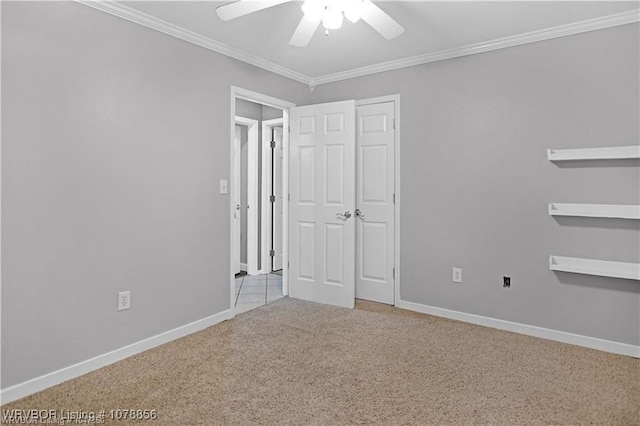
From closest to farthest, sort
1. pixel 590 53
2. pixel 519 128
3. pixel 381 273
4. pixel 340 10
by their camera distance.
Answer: pixel 340 10, pixel 590 53, pixel 519 128, pixel 381 273

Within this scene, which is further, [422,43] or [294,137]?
[294,137]

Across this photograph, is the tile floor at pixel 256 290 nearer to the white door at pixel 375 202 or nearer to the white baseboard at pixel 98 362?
the white baseboard at pixel 98 362

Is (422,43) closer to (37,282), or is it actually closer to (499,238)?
(499,238)

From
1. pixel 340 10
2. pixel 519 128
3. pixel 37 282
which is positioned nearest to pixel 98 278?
pixel 37 282

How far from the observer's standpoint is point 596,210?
9.57 feet

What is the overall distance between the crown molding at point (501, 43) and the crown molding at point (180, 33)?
0.70 metres

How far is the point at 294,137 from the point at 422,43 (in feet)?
5.19

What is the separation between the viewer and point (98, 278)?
2678 millimetres

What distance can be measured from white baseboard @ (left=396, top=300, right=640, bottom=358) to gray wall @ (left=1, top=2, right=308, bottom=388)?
1864 millimetres

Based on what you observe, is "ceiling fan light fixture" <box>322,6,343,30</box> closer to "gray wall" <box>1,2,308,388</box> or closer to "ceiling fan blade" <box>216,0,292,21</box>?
"ceiling fan blade" <box>216,0,292,21</box>

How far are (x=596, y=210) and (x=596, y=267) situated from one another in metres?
0.42

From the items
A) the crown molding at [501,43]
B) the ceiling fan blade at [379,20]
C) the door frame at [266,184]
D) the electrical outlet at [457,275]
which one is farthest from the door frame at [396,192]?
the door frame at [266,184]

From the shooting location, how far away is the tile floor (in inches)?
164

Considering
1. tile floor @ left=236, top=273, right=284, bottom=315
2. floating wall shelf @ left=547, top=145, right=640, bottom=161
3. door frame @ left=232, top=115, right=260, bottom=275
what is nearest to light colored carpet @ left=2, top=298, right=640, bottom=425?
tile floor @ left=236, top=273, right=284, bottom=315
